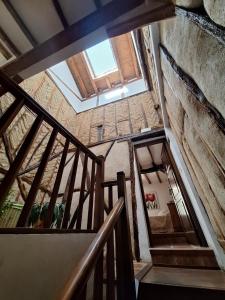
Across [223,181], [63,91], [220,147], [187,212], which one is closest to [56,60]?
[220,147]

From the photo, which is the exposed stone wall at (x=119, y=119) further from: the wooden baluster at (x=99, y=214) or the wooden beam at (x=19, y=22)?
the wooden beam at (x=19, y=22)

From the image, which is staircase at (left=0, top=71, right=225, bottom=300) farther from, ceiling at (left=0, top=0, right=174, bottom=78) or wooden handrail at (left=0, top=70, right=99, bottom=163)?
ceiling at (left=0, top=0, right=174, bottom=78)

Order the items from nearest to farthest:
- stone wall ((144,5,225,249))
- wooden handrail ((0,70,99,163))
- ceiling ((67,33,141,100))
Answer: stone wall ((144,5,225,249)) < wooden handrail ((0,70,99,163)) < ceiling ((67,33,141,100))

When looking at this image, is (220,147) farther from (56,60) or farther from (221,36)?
(56,60)

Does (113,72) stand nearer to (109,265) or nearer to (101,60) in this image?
(101,60)

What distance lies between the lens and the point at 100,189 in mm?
1903

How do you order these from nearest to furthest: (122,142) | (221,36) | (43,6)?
(221,36) < (43,6) < (122,142)

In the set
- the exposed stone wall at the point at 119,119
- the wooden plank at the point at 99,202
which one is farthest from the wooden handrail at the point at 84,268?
the exposed stone wall at the point at 119,119

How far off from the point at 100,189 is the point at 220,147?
130 cm

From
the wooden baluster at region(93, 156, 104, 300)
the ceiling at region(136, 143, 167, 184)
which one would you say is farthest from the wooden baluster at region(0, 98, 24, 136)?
the ceiling at region(136, 143, 167, 184)

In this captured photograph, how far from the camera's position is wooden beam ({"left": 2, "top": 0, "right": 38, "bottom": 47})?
1.49 metres

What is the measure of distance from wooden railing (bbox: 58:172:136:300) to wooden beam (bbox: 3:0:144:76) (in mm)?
1350

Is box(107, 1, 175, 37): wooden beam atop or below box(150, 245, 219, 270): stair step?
atop

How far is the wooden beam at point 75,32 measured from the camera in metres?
1.44
